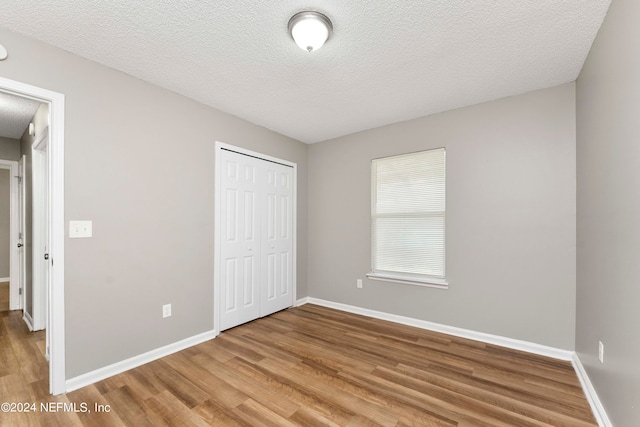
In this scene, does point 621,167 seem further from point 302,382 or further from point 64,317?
point 64,317

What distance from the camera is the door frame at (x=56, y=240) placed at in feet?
6.48

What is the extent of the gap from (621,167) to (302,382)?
2463mm

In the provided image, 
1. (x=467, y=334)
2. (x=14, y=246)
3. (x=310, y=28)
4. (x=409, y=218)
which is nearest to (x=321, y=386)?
(x=467, y=334)

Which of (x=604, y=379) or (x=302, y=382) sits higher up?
(x=604, y=379)

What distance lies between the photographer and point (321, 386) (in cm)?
209

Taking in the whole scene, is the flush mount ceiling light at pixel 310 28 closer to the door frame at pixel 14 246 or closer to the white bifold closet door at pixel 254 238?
the white bifold closet door at pixel 254 238

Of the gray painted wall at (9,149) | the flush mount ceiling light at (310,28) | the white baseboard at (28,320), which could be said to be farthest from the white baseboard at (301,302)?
the gray painted wall at (9,149)

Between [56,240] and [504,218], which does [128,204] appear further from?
[504,218]

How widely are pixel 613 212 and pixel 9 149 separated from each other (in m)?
6.73

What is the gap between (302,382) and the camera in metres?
2.14

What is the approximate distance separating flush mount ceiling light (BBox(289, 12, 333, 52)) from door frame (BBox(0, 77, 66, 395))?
181 cm

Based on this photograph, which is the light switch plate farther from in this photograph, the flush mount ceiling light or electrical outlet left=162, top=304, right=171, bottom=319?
the flush mount ceiling light

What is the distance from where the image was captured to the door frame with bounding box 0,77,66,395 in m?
1.97

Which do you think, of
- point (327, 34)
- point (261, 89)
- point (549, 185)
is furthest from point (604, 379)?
point (261, 89)
